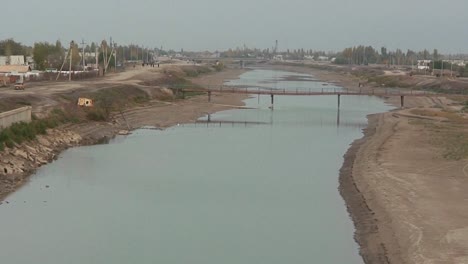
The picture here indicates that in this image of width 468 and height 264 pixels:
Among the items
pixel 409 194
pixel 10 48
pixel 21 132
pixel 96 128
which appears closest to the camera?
pixel 409 194

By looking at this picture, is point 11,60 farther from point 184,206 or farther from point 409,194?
point 409,194

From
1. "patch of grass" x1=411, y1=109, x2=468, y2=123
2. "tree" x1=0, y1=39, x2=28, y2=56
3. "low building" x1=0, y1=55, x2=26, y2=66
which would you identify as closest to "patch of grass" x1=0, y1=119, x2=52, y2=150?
"patch of grass" x1=411, y1=109, x2=468, y2=123

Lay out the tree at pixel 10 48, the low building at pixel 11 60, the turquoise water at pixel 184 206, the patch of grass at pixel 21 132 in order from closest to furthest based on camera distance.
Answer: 1. the turquoise water at pixel 184 206
2. the patch of grass at pixel 21 132
3. the low building at pixel 11 60
4. the tree at pixel 10 48

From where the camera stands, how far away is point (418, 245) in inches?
617

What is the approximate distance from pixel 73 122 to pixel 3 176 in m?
14.4

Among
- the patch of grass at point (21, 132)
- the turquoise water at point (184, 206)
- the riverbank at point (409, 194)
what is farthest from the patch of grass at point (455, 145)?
the patch of grass at point (21, 132)

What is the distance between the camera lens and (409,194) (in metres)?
21.3

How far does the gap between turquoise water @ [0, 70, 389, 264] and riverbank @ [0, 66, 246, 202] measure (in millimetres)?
682

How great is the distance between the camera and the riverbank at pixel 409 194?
15.6 metres

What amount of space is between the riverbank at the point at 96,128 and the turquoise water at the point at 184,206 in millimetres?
682

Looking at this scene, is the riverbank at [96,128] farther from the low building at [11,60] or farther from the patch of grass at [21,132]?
the low building at [11,60]

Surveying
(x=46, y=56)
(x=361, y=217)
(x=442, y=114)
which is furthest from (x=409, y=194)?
(x=46, y=56)

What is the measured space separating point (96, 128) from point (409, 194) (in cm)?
2197

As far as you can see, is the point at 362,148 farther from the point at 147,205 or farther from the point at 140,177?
the point at 147,205
